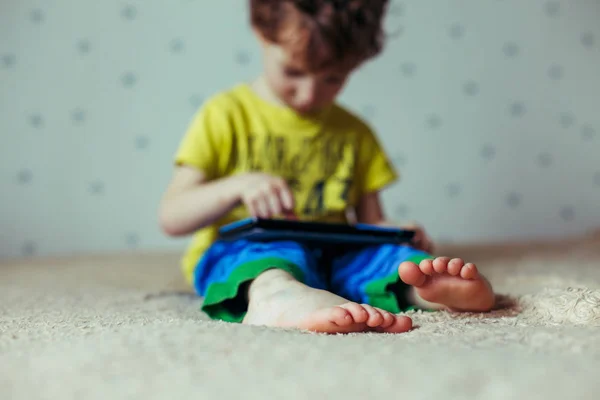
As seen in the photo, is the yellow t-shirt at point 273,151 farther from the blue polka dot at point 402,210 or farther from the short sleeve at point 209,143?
the blue polka dot at point 402,210

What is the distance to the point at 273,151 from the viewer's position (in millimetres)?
1031

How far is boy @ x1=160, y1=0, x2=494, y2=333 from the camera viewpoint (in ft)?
1.96

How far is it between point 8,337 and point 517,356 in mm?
366

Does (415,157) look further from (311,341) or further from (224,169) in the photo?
(311,341)

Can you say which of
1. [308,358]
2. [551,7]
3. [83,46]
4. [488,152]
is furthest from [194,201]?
[551,7]

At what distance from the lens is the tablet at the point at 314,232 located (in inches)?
28.4

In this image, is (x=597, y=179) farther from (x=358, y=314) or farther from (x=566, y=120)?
(x=358, y=314)

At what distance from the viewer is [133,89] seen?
1.58 meters

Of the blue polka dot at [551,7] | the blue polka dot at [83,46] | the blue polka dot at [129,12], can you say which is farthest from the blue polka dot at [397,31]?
the blue polka dot at [83,46]

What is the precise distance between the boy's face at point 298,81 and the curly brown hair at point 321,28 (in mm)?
14

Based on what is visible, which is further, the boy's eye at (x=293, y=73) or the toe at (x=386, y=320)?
the boy's eye at (x=293, y=73)

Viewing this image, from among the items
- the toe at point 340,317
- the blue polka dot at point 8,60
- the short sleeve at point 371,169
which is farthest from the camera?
the blue polka dot at point 8,60

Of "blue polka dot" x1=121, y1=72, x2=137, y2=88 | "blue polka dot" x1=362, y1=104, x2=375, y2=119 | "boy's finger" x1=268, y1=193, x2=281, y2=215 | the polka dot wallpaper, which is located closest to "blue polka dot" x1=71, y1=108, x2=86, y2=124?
the polka dot wallpaper

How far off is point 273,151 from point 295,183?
0.07m
